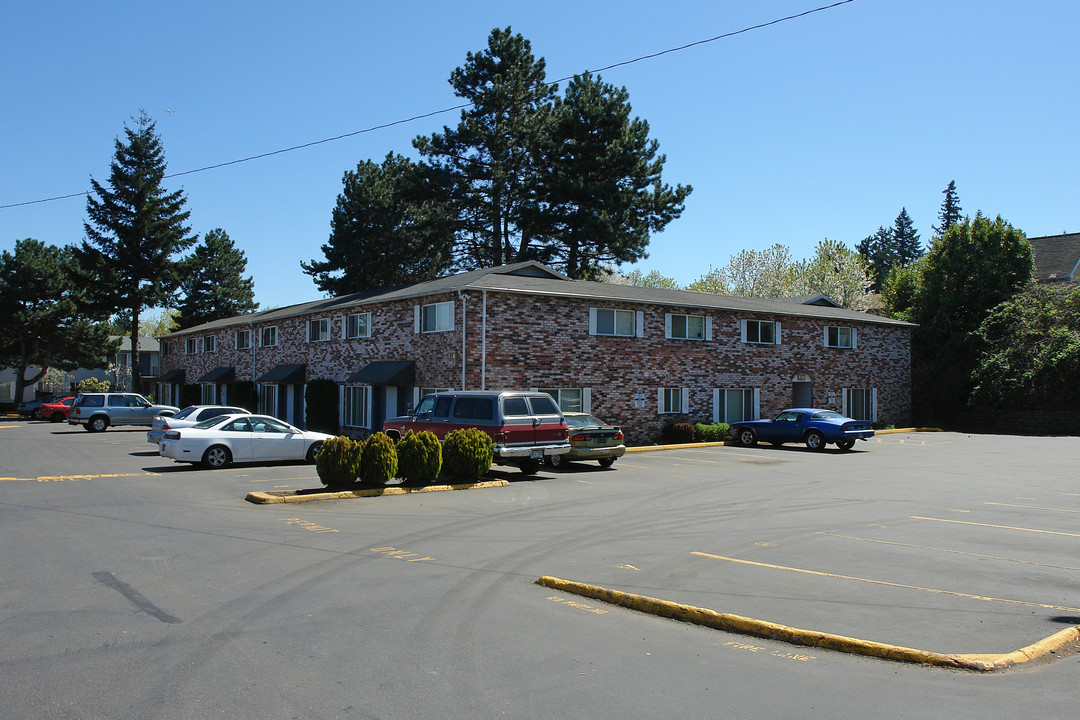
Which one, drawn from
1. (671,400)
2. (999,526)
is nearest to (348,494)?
(999,526)

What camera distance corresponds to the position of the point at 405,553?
33.8ft

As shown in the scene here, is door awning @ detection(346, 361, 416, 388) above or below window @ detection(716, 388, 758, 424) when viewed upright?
above

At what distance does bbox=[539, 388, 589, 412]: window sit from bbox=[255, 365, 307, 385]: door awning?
1333cm

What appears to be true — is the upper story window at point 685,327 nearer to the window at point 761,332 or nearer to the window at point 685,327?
the window at point 685,327

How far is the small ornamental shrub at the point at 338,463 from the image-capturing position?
15789 mm

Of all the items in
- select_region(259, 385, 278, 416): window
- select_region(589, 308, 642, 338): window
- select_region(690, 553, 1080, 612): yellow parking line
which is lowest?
select_region(690, 553, 1080, 612): yellow parking line

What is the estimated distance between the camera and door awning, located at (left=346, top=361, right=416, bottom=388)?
28469mm

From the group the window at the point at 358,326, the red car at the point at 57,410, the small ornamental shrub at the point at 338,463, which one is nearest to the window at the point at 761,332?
the window at the point at 358,326

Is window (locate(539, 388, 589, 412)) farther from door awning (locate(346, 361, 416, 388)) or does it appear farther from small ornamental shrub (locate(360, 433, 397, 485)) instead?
small ornamental shrub (locate(360, 433, 397, 485))

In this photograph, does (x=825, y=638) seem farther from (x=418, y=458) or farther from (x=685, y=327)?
(x=685, y=327)

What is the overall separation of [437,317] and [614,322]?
6244 millimetres

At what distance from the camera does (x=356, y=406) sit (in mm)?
32031

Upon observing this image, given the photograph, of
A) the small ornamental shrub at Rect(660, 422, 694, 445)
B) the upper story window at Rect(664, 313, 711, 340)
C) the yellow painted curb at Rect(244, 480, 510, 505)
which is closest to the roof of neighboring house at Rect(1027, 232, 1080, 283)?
the upper story window at Rect(664, 313, 711, 340)

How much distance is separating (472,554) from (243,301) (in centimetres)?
6846
